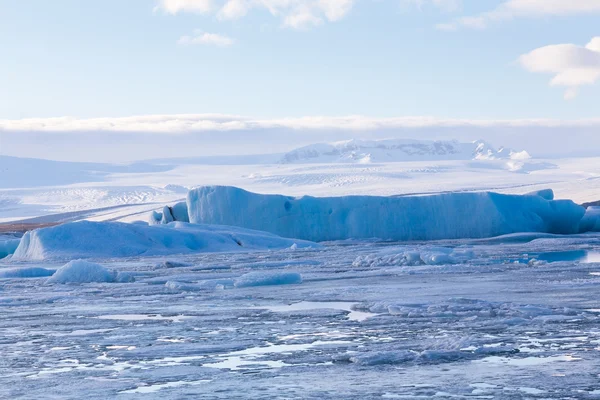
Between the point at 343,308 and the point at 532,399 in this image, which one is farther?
the point at 343,308

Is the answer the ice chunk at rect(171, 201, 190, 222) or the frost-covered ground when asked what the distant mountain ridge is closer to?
the ice chunk at rect(171, 201, 190, 222)

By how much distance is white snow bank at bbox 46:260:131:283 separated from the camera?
11.3m

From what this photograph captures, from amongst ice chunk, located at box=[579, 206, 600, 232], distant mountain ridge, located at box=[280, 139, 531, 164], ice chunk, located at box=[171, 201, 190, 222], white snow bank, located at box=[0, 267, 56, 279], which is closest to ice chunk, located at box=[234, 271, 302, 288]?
white snow bank, located at box=[0, 267, 56, 279]

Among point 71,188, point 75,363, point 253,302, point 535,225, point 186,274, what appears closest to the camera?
point 75,363

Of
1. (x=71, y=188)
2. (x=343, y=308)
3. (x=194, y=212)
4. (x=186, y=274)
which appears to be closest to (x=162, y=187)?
(x=71, y=188)

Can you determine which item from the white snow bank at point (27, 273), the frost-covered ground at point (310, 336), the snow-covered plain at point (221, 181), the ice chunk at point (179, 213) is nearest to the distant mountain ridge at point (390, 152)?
the snow-covered plain at point (221, 181)

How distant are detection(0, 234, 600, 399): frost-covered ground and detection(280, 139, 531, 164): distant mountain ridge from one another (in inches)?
5195

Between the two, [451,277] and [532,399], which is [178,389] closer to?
[532,399]

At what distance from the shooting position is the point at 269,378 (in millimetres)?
4641

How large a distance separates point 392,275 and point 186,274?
9.72 feet

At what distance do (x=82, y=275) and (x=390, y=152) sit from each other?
147604mm

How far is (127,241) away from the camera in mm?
18219

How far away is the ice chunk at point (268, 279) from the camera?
10.3m

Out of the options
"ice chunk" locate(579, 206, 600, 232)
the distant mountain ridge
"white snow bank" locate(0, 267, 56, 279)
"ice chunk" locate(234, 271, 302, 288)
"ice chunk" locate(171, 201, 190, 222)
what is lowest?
"ice chunk" locate(579, 206, 600, 232)
